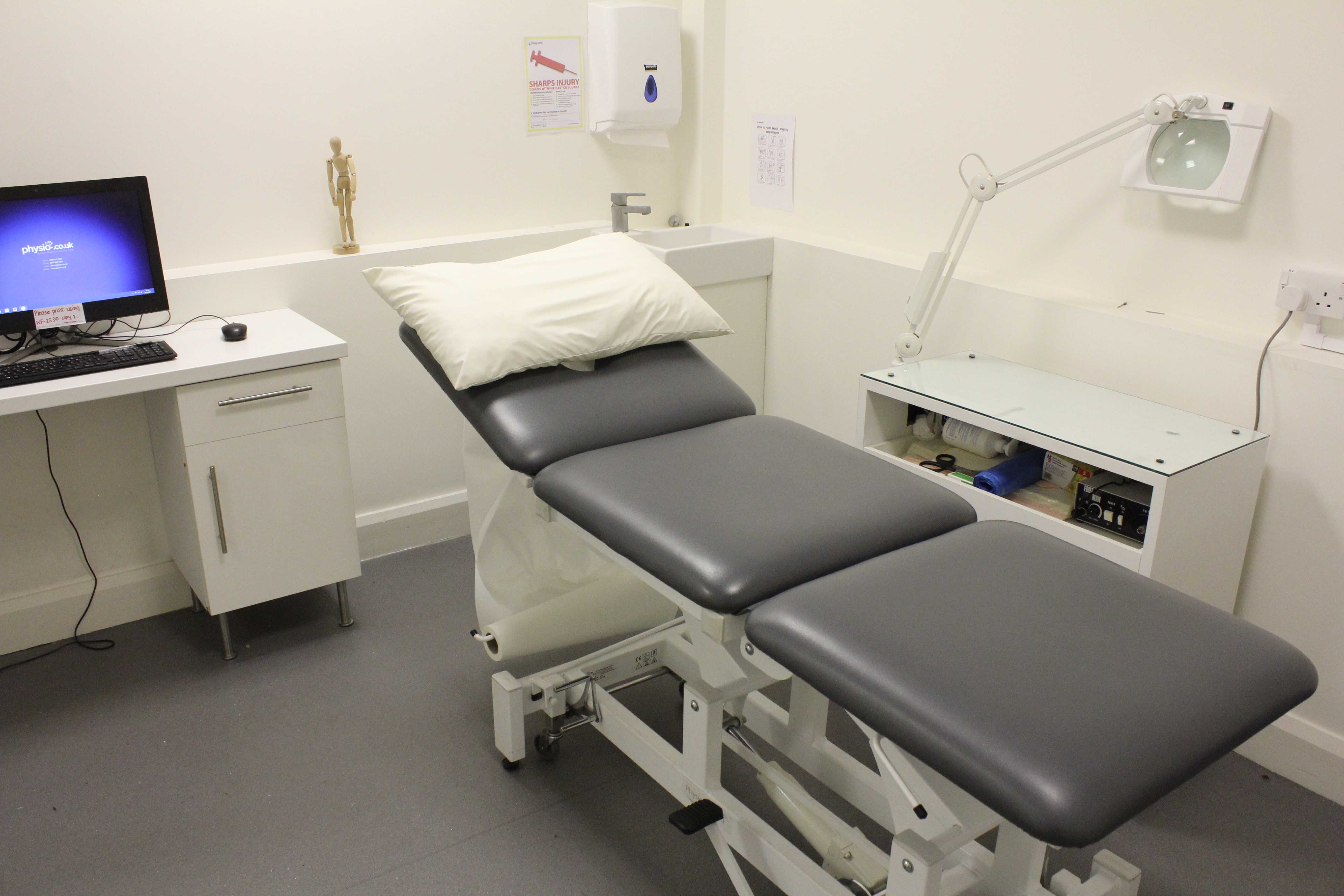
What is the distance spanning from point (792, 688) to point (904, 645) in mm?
581

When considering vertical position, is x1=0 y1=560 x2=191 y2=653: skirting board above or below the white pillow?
below

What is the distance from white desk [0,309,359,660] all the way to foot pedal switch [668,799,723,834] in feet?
4.13

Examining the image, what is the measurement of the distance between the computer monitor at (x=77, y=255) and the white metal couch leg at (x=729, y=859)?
5.85ft

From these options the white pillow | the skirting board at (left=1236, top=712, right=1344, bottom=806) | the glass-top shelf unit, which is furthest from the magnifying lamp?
the skirting board at (left=1236, top=712, right=1344, bottom=806)

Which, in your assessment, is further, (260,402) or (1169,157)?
(260,402)

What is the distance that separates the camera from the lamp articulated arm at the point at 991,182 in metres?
2.12

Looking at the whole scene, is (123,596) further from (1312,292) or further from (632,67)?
(1312,292)

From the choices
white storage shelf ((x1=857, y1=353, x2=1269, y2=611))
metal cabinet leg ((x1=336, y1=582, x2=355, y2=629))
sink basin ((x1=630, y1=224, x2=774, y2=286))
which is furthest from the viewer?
sink basin ((x1=630, y1=224, x2=774, y2=286))

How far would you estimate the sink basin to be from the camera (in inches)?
119

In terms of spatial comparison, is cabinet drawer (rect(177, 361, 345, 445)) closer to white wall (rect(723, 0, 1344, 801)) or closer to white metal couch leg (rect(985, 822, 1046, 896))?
white wall (rect(723, 0, 1344, 801))

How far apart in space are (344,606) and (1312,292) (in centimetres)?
229

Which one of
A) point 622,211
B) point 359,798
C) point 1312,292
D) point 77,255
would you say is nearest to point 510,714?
point 359,798

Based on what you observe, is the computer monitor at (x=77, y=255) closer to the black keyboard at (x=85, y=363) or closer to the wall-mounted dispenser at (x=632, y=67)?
the black keyboard at (x=85, y=363)

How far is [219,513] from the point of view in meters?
2.44
